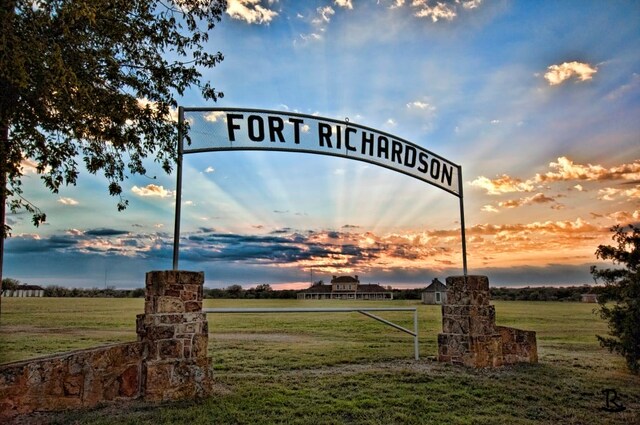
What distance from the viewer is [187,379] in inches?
228

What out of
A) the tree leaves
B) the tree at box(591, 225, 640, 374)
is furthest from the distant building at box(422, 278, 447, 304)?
the tree leaves

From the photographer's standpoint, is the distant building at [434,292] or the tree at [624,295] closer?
the tree at [624,295]

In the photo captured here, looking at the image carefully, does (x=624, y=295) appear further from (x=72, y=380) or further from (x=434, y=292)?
(x=434, y=292)

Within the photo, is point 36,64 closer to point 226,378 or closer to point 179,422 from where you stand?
point 179,422

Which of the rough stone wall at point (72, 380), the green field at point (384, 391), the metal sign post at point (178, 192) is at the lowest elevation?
the green field at point (384, 391)

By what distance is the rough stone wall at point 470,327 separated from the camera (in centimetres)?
836

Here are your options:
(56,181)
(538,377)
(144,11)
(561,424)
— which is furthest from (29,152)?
(538,377)

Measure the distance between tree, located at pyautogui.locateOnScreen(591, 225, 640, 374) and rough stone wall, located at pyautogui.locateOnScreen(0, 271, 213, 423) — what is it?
7239 mm

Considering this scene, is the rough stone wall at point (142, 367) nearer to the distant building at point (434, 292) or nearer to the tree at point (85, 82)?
the tree at point (85, 82)

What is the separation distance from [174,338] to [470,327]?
543 centimetres

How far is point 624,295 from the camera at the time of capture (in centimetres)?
809

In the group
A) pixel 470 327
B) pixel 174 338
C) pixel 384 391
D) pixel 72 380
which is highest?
pixel 174 338

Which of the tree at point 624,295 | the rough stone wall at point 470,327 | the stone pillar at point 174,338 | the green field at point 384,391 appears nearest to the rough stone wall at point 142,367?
the stone pillar at point 174,338

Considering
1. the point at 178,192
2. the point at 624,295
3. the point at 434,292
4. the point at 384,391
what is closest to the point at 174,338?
the point at 178,192
